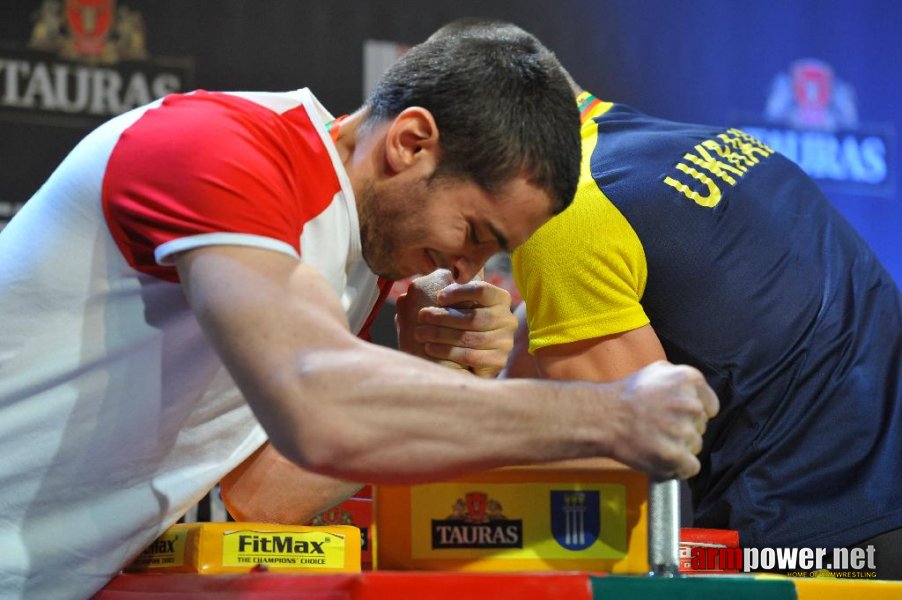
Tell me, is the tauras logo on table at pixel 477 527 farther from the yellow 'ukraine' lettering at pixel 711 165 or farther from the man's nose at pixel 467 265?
the yellow 'ukraine' lettering at pixel 711 165

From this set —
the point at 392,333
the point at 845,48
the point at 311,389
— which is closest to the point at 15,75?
the point at 392,333

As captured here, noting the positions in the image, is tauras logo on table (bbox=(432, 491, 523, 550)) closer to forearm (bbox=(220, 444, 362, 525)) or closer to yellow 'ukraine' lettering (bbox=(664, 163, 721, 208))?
forearm (bbox=(220, 444, 362, 525))

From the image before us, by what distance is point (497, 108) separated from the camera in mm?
1059

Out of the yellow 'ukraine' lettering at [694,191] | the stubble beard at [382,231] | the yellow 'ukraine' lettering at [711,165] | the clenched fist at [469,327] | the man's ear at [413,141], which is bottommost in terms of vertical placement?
the clenched fist at [469,327]

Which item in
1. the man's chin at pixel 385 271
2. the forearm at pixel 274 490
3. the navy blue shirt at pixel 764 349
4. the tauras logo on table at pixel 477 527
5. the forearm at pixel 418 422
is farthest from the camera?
the navy blue shirt at pixel 764 349

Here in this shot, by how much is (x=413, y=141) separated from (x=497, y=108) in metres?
0.09

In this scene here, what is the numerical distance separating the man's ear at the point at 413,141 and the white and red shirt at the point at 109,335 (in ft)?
0.22

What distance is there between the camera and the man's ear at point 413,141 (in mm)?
1068

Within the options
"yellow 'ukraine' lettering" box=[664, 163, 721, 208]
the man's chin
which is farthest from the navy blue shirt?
the man's chin

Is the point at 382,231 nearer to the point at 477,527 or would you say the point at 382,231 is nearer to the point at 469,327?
the point at 469,327

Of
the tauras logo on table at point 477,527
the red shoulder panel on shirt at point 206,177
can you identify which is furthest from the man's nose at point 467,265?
the tauras logo on table at point 477,527

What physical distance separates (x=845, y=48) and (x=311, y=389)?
289cm

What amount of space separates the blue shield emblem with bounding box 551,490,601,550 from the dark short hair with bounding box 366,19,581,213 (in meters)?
0.30

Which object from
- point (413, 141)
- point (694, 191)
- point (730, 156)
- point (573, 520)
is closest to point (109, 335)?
point (413, 141)
